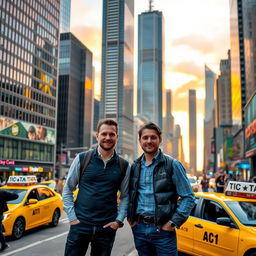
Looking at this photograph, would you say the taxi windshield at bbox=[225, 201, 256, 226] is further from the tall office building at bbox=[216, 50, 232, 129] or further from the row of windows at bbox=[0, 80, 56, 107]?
the tall office building at bbox=[216, 50, 232, 129]

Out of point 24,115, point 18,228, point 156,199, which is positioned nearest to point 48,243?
point 18,228

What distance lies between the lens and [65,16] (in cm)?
14438

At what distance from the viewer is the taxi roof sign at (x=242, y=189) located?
6535 mm

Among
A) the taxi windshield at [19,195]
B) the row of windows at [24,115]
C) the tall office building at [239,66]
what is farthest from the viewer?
the tall office building at [239,66]

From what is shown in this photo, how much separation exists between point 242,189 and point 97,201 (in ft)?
13.4

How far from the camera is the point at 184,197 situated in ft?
11.3

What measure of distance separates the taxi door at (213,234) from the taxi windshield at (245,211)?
172 millimetres

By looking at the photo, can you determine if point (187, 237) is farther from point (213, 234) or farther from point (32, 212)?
point (32, 212)

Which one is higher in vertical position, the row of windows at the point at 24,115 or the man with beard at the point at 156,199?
the row of windows at the point at 24,115

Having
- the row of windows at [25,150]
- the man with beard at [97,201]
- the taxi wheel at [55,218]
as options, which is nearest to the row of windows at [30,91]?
the row of windows at [25,150]

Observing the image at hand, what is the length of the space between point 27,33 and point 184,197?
270ft

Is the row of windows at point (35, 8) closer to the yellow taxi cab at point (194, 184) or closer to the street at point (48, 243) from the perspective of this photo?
the yellow taxi cab at point (194, 184)

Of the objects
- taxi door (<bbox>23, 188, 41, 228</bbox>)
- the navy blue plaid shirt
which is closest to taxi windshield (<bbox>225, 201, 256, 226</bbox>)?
the navy blue plaid shirt

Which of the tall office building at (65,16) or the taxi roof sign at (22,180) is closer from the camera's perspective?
the taxi roof sign at (22,180)
